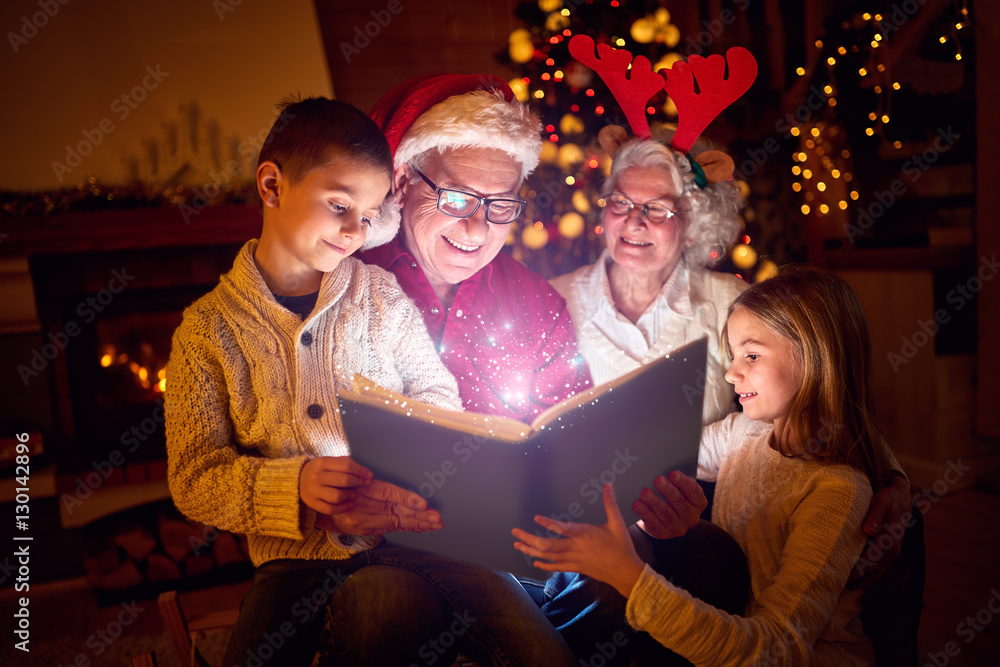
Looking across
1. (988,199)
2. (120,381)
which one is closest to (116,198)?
(120,381)

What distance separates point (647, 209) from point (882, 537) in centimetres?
Result: 78

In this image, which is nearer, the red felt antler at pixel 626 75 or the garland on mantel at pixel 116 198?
the red felt antler at pixel 626 75

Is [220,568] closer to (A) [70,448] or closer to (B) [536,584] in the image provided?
(A) [70,448]

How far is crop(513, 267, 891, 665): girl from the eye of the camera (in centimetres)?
81

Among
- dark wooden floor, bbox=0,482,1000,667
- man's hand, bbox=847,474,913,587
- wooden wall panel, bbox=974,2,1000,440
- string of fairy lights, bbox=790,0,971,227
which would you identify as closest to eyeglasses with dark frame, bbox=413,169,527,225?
man's hand, bbox=847,474,913,587

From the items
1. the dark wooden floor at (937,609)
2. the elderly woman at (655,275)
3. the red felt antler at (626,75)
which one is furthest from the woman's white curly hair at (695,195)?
the dark wooden floor at (937,609)

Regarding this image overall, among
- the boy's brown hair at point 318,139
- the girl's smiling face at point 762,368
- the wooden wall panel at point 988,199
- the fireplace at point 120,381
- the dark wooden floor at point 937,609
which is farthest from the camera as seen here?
the wooden wall panel at point 988,199

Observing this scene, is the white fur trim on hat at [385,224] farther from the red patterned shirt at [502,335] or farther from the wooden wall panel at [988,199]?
the wooden wall panel at [988,199]

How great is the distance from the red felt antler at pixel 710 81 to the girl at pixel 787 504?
0.45 m

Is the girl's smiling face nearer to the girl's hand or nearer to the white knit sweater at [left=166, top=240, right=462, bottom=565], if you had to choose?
the girl's hand

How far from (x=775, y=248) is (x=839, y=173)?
435mm

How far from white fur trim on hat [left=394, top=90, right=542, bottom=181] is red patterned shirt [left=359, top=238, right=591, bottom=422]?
0.72ft

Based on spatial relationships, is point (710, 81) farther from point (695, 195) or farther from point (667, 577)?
point (667, 577)

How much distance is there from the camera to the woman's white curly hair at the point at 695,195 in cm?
141
